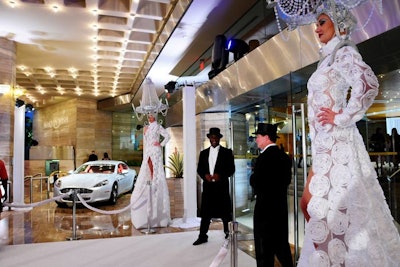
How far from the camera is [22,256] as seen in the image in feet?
14.0

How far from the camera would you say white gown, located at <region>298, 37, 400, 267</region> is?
1770 millimetres

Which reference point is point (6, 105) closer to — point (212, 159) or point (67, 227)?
point (67, 227)

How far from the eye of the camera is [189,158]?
6.28 m

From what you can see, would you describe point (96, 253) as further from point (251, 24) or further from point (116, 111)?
point (116, 111)

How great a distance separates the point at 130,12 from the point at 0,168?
3.93 meters

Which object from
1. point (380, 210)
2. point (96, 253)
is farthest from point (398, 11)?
point (96, 253)

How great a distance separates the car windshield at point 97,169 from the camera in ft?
31.1

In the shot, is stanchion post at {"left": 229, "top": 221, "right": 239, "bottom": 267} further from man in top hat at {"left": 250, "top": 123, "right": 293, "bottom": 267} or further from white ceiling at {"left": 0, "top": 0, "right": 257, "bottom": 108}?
white ceiling at {"left": 0, "top": 0, "right": 257, "bottom": 108}

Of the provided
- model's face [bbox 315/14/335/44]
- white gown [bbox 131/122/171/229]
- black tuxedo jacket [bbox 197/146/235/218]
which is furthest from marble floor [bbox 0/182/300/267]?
model's face [bbox 315/14/335/44]

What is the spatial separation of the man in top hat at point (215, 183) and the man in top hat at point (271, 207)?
1.50 meters

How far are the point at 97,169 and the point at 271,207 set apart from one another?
731 cm

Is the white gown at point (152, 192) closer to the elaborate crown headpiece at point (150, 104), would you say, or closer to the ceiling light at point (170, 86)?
the elaborate crown headpiece at point (150, 104)

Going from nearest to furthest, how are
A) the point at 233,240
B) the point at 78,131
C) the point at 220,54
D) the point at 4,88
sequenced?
the point at 233,240, the point at 220,54, the point at 4,88, the point at 78,131

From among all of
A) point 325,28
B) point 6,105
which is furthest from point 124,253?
point 6,105
